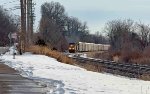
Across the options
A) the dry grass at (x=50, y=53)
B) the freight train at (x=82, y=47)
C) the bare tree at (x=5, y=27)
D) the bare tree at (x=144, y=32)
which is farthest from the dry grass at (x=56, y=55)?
the bare tree at (x=5, y=27)

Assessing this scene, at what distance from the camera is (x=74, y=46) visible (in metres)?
108

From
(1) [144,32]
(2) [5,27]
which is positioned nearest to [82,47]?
(1) [144,32]

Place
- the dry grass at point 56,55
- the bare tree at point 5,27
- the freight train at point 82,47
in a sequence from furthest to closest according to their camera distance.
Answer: the bare tree at point 5,27, the freight train at point 82,47, the dry grass at point 56,55

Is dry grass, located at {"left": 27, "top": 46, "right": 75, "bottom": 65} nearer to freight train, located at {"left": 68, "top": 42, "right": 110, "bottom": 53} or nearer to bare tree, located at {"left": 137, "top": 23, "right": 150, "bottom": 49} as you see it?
freight train, located at {"left": 68, "top": 42, "right": 110, "bottom": 53}

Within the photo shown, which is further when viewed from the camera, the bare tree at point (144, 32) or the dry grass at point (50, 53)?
the bare tree at point (144, 32)

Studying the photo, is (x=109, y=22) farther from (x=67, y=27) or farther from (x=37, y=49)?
(x=37, y=49)

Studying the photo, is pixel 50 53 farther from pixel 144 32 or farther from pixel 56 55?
pixel 144 32

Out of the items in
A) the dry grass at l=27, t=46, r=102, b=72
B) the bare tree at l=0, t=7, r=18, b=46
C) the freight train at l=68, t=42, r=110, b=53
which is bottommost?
the freight train at l=68, t=42, r=110, b=53

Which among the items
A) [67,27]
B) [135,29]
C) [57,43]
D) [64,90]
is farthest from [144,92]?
[67,27]

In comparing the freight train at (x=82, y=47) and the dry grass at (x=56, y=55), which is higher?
the dry grass at (x=56, y=55)

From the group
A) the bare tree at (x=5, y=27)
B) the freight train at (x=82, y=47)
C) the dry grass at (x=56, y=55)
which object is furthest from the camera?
the bare tree at (x=5, y=27)

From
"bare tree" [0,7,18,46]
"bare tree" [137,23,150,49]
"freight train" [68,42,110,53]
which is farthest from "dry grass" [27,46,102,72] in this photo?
"bare tree" [0,7,18,46]

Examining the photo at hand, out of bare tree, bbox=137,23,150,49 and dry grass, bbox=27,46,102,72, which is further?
bare tree, bbox=137,23,150,49

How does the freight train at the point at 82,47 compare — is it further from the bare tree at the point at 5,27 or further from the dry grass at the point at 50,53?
the dry grass at the point at 50,53
